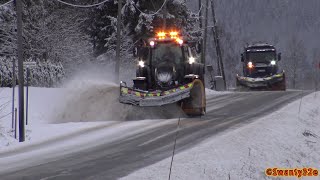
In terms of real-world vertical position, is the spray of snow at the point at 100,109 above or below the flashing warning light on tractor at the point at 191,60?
below

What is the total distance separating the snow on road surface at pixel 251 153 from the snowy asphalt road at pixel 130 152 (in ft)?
1.32

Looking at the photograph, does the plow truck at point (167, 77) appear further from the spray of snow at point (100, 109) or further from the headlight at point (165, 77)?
the spray of snow at point (100, 109)

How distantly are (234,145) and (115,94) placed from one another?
626 centimetres

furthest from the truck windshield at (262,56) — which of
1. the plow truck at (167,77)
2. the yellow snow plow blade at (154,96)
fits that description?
the yellow snow plow blade at (154,96)

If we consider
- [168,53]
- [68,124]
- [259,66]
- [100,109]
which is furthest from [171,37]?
[259,66]

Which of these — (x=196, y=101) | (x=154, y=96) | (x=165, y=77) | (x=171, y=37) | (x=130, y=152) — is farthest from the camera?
(x=171, y=37)

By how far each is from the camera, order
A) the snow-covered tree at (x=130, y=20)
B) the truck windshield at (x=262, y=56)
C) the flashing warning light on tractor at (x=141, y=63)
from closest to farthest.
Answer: the flashing warning light on tractor at (x=141, y=63)
the truck windshield at (x=262, y=56)
the snow-covered tree at (x=130, y=20)

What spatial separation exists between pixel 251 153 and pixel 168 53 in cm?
672

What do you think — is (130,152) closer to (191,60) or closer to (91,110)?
(91,110)

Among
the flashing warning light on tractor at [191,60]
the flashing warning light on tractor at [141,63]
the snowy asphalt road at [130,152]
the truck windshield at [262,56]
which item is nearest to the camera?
the snowy asphalt road at [130,152]

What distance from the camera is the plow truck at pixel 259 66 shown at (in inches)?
1168

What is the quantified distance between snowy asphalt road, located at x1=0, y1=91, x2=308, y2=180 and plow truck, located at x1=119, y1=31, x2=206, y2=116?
83 centimetres

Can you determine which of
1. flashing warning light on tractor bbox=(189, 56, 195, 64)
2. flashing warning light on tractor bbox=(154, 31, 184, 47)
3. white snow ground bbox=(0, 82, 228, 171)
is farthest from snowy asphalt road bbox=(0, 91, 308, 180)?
flashing warning light on tractor bbox=(154, 31, 184, 47)

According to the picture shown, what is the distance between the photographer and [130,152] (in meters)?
9.48
